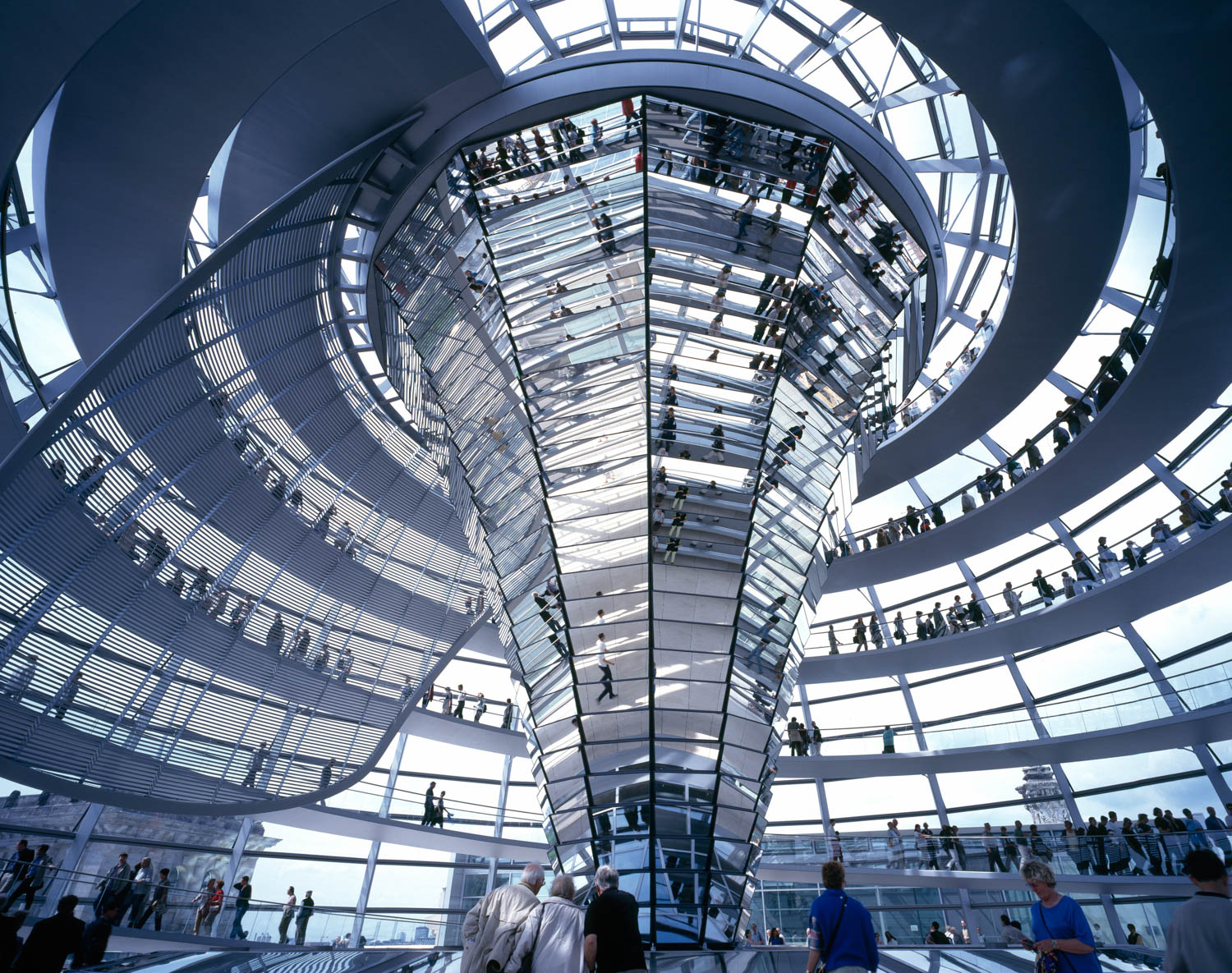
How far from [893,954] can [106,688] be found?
46.2 ft

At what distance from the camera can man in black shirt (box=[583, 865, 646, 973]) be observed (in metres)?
4.29

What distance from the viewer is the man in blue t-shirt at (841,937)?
4.45 metres

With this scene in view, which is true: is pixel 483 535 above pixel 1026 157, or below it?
below

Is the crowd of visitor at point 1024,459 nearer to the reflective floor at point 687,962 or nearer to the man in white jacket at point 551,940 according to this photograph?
the reflective floor at point 687,962

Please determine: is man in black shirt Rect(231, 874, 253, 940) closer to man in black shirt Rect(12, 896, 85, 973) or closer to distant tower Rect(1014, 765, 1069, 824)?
man in black shirt Rect(12, 896, 85, 973)

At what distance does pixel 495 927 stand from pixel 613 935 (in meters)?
0.74

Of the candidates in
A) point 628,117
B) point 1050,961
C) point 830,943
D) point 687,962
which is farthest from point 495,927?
point 628,117

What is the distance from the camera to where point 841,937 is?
4.51 m

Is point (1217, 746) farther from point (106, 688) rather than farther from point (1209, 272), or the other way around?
point (106, 688)

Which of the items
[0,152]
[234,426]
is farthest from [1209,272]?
[234,426]

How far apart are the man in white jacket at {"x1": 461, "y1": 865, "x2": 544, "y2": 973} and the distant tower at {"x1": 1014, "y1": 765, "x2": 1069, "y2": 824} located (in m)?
22.3

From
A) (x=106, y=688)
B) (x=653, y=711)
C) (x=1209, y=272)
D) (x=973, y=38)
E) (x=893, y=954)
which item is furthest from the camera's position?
(x=106, y=688)

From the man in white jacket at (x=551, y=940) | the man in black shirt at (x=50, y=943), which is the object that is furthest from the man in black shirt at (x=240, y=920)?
the man in white jacket at (x=551, y=940)

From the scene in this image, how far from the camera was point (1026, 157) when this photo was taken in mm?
12547
